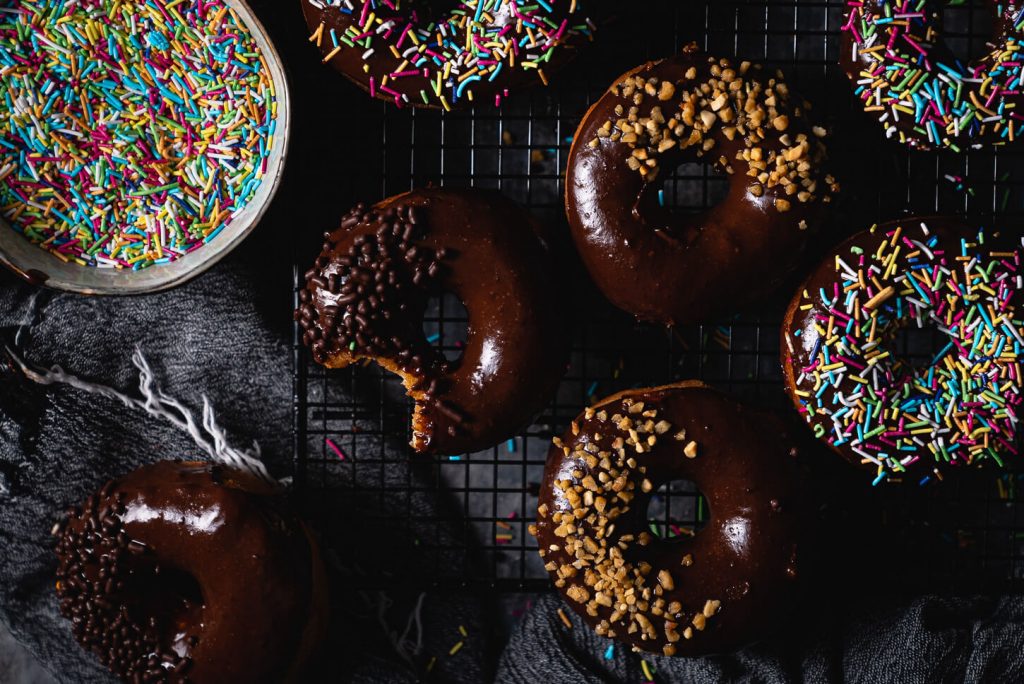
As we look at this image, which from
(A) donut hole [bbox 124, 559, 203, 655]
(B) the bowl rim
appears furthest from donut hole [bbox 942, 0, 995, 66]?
(A) donut hole [bbox 124, 559, 203, 655]

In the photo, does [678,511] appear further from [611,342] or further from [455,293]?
[455,293]

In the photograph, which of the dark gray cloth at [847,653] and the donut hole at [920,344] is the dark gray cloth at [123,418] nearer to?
the dark gray cloth at [847,653]

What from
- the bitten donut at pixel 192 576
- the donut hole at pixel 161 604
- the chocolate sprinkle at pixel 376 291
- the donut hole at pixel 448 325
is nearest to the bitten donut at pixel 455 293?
the chocolate sprinkle at pixel 376 291

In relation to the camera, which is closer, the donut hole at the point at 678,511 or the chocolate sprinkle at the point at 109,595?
the chocolate sprinkle at the point at 109,595

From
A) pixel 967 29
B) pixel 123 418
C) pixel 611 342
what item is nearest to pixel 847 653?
pixel 611 342

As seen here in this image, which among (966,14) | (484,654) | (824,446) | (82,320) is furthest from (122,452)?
(966,14)

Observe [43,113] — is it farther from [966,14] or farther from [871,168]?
[966,14]

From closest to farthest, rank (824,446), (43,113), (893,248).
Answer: (893,248) < (43,113) < (824,446)

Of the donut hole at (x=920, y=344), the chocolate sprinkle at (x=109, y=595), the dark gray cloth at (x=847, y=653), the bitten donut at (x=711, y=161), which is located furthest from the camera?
the donut hole at (x=920, y=344)
